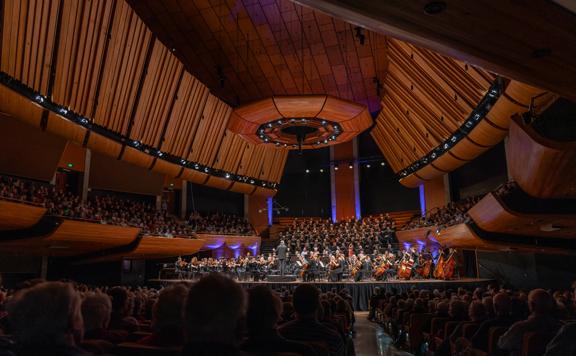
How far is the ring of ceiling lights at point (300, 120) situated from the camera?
11.7 m

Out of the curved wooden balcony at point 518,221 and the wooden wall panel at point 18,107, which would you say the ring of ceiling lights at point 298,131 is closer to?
the curved wooden balcony at point 518,221

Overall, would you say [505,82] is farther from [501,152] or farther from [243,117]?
[243,117]

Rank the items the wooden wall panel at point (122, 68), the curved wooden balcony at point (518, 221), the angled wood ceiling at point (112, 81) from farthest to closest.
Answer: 1. the wooden wall panel at point (122, 68)
2. the angled wood ceiling at point (112, 81)
3. the curved wooden balcony at point (518, 221)

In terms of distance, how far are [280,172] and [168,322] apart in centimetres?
2060

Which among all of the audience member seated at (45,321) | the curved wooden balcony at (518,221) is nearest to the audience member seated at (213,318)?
the audience member seated at (45,321)

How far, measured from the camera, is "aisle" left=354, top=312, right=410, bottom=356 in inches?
246

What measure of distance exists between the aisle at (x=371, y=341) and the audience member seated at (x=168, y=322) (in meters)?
4.54

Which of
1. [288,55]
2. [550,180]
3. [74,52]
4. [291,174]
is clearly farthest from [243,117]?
[291,174]

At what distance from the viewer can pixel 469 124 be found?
1280cm

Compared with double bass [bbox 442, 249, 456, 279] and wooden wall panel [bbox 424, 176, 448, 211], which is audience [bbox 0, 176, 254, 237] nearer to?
wooden wall panel [bbox 424, 176, 448, 211]

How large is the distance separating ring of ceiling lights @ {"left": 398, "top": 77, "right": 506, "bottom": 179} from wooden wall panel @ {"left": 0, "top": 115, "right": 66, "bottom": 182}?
13.0 metres

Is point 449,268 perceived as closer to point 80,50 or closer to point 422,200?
point 422,200

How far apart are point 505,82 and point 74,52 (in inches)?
437

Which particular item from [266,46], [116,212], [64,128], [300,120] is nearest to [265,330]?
[300,120]
